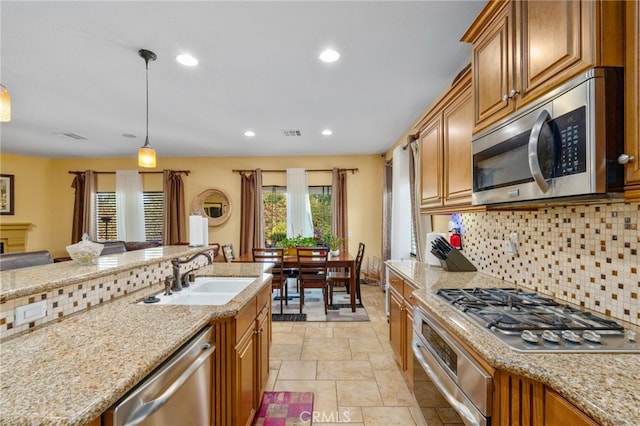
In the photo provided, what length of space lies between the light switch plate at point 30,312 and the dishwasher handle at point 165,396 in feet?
2.12

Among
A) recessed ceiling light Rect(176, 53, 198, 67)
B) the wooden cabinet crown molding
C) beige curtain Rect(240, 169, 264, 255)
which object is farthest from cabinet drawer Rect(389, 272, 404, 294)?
beige curtain Rect(240, 169, 264, 255)

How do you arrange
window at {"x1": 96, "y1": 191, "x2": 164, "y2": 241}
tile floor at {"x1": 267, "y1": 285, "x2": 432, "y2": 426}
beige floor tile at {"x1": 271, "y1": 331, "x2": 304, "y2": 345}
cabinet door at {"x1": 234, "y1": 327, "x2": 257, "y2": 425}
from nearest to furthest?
cabinet door at {"x1": 234, "y1": 327, "x2": 257, "y2": 425}
tile floor at {"x1": 267, "y1": 285, "x2": 432, "y2": 426}
beige floor tile at {"x1": 271, "y1": 331, "x2": 304, "y2": 345}
window at {"x1": 96, "y1": 191, "x2": 164, "y2": 241}

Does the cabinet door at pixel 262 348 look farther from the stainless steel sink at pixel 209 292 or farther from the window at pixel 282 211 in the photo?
the window at pixel 282 211

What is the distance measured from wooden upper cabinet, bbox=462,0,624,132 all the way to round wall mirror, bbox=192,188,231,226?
17.1ft

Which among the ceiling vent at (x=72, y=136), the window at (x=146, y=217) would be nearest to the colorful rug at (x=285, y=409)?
the ceiling vent at (x=72, y=136)

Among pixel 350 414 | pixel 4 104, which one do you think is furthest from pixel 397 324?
pixel 4 104

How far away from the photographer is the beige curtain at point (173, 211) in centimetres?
589

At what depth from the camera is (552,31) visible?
1.15 meters

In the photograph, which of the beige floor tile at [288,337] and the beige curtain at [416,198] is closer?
the beige floor tile at [288,337]

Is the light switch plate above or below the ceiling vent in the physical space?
below

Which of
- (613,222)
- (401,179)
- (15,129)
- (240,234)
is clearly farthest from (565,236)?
(15,129)

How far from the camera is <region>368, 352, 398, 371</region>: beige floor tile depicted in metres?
2.72

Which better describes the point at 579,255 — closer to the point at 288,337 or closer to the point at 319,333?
the point at 319,333

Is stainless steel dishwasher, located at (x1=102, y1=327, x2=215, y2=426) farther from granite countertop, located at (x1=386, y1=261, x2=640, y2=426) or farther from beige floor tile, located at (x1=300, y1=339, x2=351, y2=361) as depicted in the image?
beige floor tile, located at (x1=300, y1=339, x2=351, y2=361)
